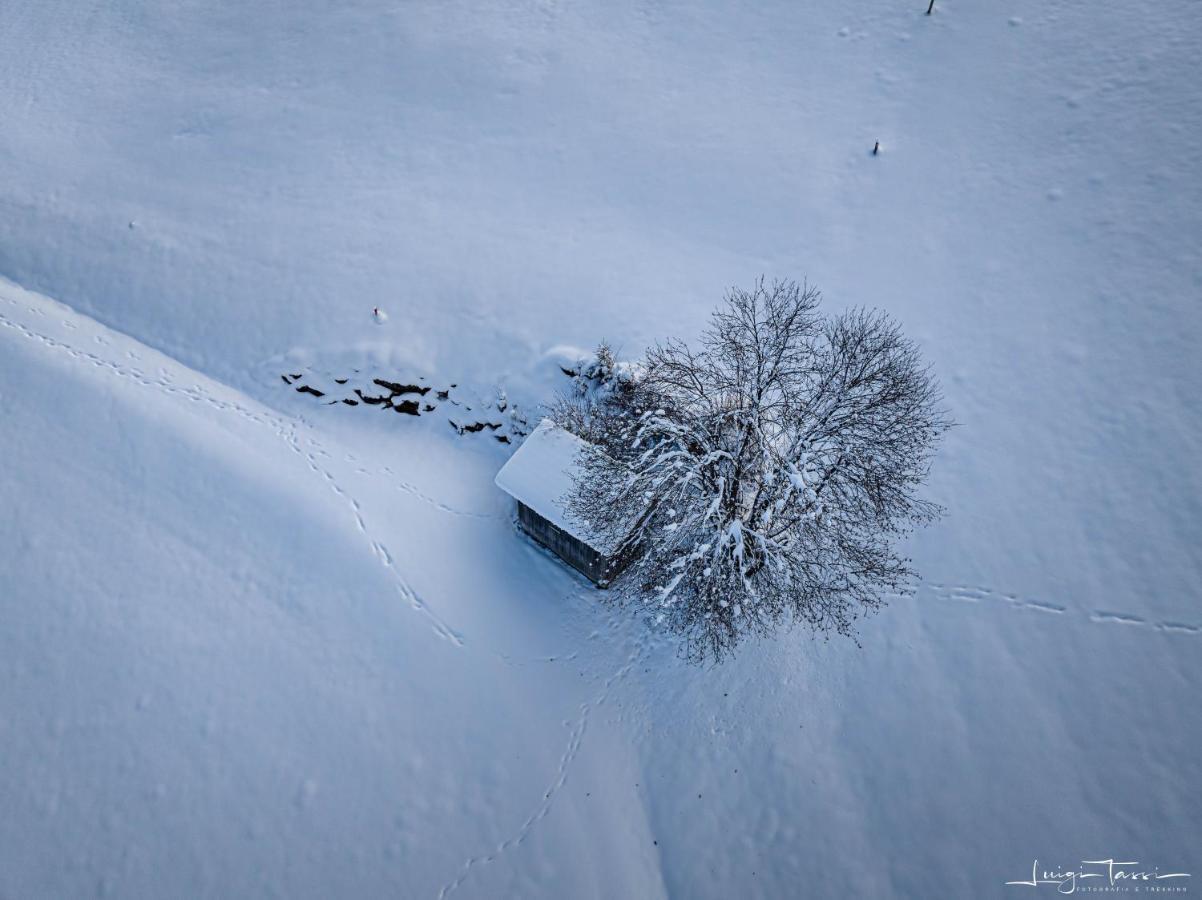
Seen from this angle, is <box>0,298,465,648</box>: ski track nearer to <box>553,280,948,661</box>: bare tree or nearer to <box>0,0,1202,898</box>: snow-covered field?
<box>0,0,1202,898</box>: snow-covered field

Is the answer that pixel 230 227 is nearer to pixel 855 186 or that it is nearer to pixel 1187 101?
pixel 855 186

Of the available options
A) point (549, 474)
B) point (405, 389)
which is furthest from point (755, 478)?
point (405, 389)

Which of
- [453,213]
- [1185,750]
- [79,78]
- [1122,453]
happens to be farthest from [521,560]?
[79,78]

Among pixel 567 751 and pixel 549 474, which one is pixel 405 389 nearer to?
pixel 549 474

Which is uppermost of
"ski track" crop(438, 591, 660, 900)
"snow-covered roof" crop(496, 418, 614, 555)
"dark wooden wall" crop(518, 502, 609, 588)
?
"snow-covered roof" crop(496, 418, 614, 555)

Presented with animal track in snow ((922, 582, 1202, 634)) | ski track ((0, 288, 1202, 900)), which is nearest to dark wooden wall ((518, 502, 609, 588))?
ski track ((0, 288, 1202, 900))

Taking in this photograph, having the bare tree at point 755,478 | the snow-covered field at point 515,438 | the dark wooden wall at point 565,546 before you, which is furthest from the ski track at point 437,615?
the bare tree at point 755,478
